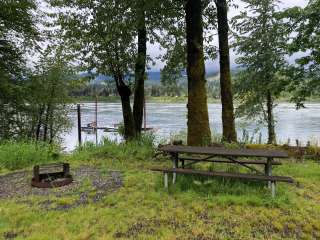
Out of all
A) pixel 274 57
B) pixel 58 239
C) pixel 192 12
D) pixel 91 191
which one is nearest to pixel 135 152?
pixel 91 191

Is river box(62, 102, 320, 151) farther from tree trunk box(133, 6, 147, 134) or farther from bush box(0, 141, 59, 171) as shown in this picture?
bush box(0, 141, 59, 171)

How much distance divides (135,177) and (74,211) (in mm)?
1572

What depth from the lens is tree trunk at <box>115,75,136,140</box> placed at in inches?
370

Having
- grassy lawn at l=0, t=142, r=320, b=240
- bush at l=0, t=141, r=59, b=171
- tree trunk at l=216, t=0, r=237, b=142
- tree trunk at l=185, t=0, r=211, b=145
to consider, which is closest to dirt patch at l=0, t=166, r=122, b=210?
grassy lawn at l=0, t=142, r=320, b=240

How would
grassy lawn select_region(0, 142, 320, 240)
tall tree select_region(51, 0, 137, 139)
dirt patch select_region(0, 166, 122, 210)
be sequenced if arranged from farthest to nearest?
tall tree select_region(51, 0, 137, 139)
dirt patch select_region(0, 166, 122, 210)
grassy lawn select_region(0, 142, 320, 240)

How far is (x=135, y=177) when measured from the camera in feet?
18.1

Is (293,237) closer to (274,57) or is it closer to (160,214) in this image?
(160,214)

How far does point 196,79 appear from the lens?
7336 millimetres

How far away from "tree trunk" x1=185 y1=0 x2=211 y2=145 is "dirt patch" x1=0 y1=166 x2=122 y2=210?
89.3 inches

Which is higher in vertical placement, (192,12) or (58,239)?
(192,12)

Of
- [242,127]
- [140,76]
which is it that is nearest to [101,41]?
[140,76]

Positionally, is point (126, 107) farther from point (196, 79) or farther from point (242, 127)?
point (242, 127)

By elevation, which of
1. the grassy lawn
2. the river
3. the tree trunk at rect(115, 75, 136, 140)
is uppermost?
the tree trunk at rect(115, 75, 136, 140)

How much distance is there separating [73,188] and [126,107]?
15.2ft
